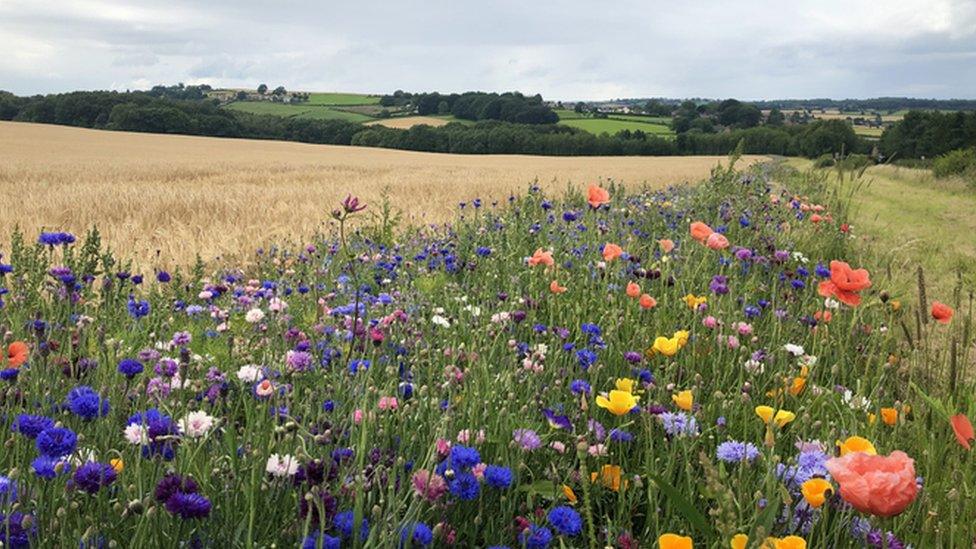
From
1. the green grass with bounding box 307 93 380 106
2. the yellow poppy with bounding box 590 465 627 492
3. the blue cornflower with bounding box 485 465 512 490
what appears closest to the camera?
the blue cornflower with bounding box 485 465 512 490

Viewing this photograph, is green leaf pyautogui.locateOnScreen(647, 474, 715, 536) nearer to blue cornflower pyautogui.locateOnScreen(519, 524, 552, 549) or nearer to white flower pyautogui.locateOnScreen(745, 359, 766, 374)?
blue cornflower pyautogui.locateOnScreen(519, 524, 552, 549)

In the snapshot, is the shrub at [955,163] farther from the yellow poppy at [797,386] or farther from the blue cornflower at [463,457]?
the blue cornflower at [463,457]

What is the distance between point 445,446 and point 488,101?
256ft

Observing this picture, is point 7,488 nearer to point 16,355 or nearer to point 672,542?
point 16,355

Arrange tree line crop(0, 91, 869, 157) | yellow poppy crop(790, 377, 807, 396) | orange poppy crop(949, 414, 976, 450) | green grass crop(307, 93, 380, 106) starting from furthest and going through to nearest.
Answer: green grass crop(307, 93, 380, 106) → tree line crop(0, 91, 869, 157) → yellow poppy crop(790, 377, 807, 396) → orange poppy crop(949, 414, 976, 450)

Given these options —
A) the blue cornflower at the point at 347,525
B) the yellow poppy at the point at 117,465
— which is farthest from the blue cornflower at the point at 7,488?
the blue cornflower at the point at 347,525

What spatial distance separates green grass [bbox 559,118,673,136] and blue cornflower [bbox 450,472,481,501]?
6427cm

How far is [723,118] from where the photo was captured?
74188 mm

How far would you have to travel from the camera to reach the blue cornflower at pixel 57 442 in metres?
1.24

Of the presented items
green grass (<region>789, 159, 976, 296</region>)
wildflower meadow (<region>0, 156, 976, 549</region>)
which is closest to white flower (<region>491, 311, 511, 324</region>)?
wildflower meadow (<region>0, 156, 976, 549</region>)

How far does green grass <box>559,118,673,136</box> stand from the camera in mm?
65750

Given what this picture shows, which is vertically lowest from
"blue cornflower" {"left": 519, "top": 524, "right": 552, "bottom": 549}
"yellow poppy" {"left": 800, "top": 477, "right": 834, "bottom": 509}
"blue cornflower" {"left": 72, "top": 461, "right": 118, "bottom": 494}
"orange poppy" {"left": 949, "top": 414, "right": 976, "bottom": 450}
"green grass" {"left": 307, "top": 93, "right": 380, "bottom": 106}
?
"blue cornflower" {"left": 519, "top": 524, "right": 552, "bottom": 549}

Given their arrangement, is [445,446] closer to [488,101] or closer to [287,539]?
[287,539]

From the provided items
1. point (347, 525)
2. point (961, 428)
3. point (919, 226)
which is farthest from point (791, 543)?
point (919, 226)
